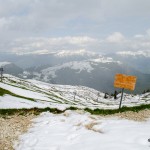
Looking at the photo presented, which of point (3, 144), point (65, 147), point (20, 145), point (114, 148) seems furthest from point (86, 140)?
point (3, 144)

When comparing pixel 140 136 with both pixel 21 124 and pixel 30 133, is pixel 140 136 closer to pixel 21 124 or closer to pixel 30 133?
pixel 30 133

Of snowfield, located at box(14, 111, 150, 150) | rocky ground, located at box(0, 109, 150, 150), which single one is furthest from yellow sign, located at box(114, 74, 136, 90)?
snowfield, located at box(14, 111, 150, 150)

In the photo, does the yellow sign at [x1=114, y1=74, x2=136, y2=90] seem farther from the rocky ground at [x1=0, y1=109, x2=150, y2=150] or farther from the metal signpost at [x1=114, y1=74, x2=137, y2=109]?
the rocky ground at [x1=0, y1=109, x2=150, y2=150]

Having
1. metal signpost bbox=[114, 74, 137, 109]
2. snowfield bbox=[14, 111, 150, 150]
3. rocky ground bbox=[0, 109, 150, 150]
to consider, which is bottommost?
rocky ground bbox=[0, 109, 150, 150]

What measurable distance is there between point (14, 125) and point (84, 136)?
642 centimetres

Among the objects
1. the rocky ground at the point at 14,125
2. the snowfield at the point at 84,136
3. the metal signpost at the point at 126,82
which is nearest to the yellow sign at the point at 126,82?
the metal signpost at the point at 126,82

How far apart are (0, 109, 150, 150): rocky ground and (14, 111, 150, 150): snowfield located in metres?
0.52

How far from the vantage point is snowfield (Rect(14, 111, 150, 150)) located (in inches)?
543

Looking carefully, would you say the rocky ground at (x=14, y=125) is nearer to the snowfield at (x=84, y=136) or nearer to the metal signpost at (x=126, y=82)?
the snowfield at (x=84, y=136)

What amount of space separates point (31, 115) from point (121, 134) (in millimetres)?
10676

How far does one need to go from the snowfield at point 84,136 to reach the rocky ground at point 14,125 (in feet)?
1.71

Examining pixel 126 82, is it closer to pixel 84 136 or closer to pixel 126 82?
pixel 126 82

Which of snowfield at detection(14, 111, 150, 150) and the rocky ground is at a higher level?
snowfield at detection(14, 111, 150, 150)

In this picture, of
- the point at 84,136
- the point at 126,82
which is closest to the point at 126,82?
the point at 126,82
